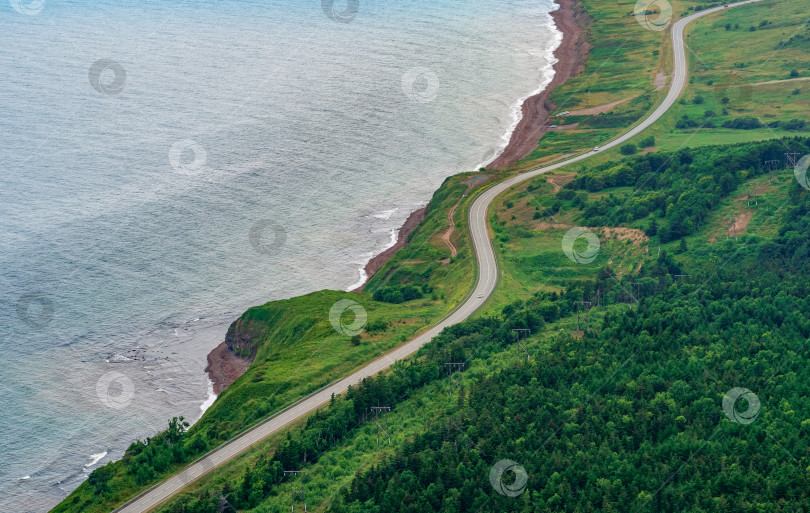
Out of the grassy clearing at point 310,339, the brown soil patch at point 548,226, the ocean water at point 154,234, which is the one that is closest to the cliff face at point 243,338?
the grassy clearing at point 310,339

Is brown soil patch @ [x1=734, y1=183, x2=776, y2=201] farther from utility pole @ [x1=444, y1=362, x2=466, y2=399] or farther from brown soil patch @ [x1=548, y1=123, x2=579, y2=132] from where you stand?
utility pole @ [x1=444, y1=362, x2=466, y2=399]

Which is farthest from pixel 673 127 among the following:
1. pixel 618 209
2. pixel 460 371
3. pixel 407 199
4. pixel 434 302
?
pixel 460 371

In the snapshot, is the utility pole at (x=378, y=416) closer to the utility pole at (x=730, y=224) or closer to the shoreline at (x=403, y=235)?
the shoreline at (x=403, y=235)

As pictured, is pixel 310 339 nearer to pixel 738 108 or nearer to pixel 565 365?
pixel 565 365

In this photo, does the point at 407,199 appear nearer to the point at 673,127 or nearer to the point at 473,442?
the point at 673,127

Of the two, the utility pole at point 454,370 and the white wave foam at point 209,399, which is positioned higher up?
the white wave foam at point 209,399

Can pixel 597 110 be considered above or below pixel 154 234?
below

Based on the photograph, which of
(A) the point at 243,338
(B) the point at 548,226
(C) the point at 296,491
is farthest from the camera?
(B) the point at 548,226

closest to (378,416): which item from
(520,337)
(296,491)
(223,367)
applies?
(296,491)

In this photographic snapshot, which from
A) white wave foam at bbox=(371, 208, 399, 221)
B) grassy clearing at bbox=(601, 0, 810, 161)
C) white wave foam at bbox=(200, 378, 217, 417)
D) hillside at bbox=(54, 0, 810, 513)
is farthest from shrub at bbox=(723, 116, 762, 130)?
white wave foam at bbox=(200, 378, 217, 417)
